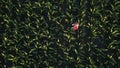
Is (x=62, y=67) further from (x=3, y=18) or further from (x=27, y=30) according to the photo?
(x=3, y=18)

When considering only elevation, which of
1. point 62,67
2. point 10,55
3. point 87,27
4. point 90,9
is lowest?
point 62,67

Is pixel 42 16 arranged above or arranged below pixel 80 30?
above

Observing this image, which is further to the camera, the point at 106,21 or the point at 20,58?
the point at 20,58

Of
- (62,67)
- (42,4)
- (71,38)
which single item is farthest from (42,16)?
(62,67)

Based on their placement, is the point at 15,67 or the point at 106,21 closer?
the point at 106,21

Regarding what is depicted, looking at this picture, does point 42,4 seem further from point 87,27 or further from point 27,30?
point 87,27

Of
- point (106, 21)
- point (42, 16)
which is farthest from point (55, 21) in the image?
point (106, 21)
